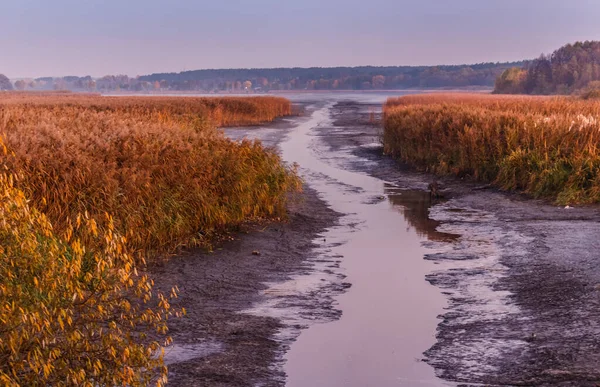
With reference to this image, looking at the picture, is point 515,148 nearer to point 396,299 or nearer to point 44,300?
point 396,299

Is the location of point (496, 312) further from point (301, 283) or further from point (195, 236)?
point (195, 236)

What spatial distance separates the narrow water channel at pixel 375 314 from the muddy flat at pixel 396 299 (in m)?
0.02

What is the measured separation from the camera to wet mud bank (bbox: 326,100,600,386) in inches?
300

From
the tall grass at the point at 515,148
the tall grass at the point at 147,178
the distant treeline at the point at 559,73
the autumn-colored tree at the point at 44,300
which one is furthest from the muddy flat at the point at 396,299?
the distant treeline at the point at 559,73

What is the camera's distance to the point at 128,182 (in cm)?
1215

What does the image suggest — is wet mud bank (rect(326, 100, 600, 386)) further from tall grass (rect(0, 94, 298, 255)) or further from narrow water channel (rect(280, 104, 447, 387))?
tall grass (rect(0, 94, 298, 255))

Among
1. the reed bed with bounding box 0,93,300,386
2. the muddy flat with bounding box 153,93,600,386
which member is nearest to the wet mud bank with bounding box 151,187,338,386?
the muddy flat with bounding box 153,93,600,386

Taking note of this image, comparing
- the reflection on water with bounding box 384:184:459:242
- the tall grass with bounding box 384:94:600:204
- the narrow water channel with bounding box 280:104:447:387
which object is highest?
the tall grass with bounding box 384:94:600:204

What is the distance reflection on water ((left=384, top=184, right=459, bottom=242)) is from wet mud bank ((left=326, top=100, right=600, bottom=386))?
0.04m

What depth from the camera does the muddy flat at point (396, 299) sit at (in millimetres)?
7613

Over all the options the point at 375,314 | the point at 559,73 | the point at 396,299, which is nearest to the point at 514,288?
the point at 396,299

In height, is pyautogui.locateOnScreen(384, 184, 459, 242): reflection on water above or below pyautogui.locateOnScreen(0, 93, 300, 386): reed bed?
below

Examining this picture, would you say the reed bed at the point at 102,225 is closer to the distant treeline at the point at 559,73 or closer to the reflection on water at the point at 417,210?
the reflection on water at the point at 417,210

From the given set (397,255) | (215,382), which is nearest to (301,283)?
(397,255)
